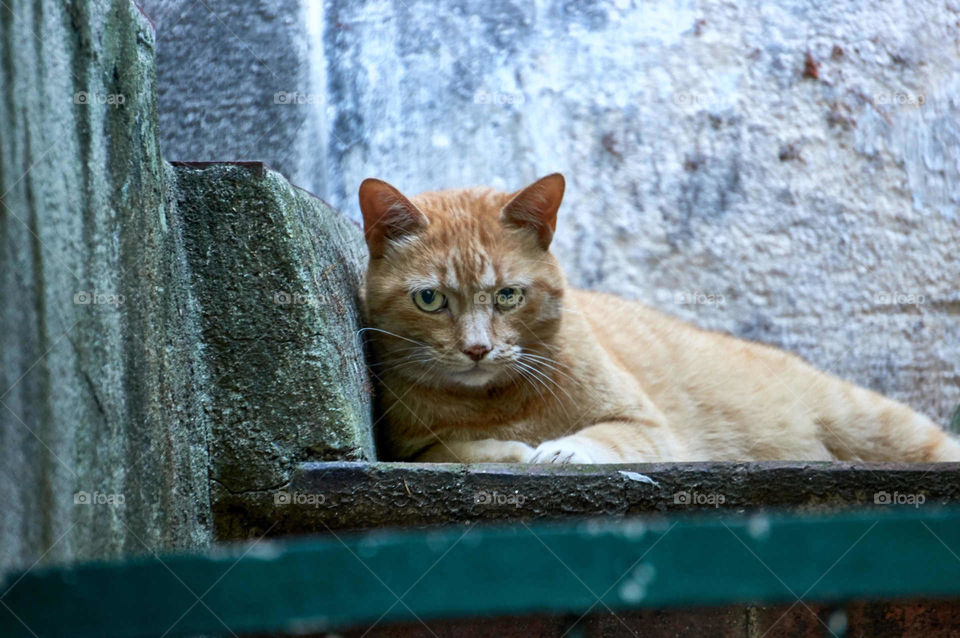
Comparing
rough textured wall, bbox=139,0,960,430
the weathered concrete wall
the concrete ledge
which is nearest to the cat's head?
the weathered concrete wall

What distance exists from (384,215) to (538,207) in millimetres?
429

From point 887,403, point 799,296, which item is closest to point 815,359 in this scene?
point 799,296

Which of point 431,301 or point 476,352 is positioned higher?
point 431,301

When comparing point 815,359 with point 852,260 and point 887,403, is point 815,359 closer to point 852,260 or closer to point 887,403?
point 852,260

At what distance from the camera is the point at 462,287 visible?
7.70 feet

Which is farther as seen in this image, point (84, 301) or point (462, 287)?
point (462, 287)

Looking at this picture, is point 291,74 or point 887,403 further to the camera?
point 291,74

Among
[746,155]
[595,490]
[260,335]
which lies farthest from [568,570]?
[746,155]

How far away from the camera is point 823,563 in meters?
1.41

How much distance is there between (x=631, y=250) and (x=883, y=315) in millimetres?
1155

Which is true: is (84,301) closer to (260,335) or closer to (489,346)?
(260,335)

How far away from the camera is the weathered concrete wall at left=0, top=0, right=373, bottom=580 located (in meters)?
1.17

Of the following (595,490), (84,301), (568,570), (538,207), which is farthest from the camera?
(538,207)

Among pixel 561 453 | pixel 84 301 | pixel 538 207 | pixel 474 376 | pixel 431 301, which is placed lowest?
pixel 561 453
